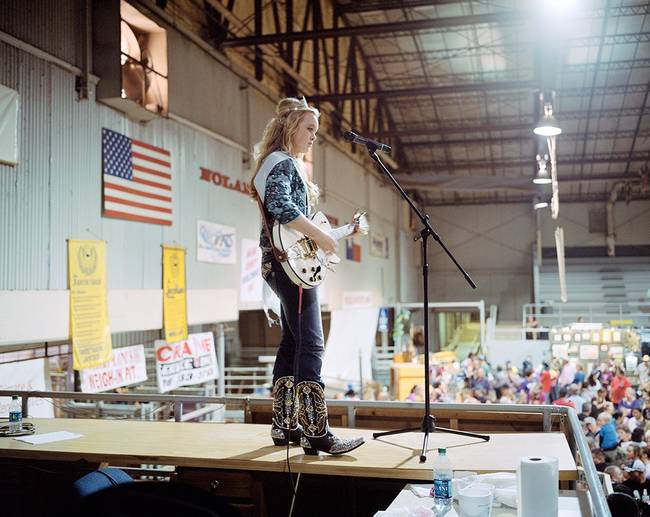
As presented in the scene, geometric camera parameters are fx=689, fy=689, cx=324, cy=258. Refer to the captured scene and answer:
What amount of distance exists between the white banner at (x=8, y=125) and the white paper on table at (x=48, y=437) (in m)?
3.49

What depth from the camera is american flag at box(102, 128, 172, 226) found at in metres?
7.87

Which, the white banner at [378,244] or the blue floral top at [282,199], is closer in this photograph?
the blue floral top at [282,199]

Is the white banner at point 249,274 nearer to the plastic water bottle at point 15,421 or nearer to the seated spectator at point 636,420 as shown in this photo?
the seated spectator at point 636,420

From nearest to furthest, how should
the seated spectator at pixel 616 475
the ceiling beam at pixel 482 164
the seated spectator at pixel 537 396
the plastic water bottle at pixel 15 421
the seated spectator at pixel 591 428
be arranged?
the plastic water bottle at pixel 15 421 → the seated spectator at pixel 616 475 → the seated spectator at pixel 591 428 → the seated spectator at pixel 537 396 → the ceiling beam at pixel 482 164

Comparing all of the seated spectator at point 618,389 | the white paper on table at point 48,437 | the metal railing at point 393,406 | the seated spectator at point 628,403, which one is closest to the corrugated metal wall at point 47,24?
the metal railing at point 393,406

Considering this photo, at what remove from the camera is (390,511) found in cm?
237

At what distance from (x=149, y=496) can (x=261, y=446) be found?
1406mm

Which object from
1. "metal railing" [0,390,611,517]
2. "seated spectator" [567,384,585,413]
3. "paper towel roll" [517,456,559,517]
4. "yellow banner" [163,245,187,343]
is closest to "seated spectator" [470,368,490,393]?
"seated spectator" [567,384,585,413]

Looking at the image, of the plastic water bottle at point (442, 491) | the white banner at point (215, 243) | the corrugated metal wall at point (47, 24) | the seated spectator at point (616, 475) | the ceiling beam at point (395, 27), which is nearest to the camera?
the plastic water bottle at point (442, 491)

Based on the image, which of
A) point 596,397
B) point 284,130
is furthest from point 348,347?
point 284,130

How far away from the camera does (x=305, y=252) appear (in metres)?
3.05

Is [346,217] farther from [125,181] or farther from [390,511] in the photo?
[390,511]

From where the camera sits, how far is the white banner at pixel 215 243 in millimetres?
9805

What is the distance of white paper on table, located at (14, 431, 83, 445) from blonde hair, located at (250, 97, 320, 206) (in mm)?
1656
